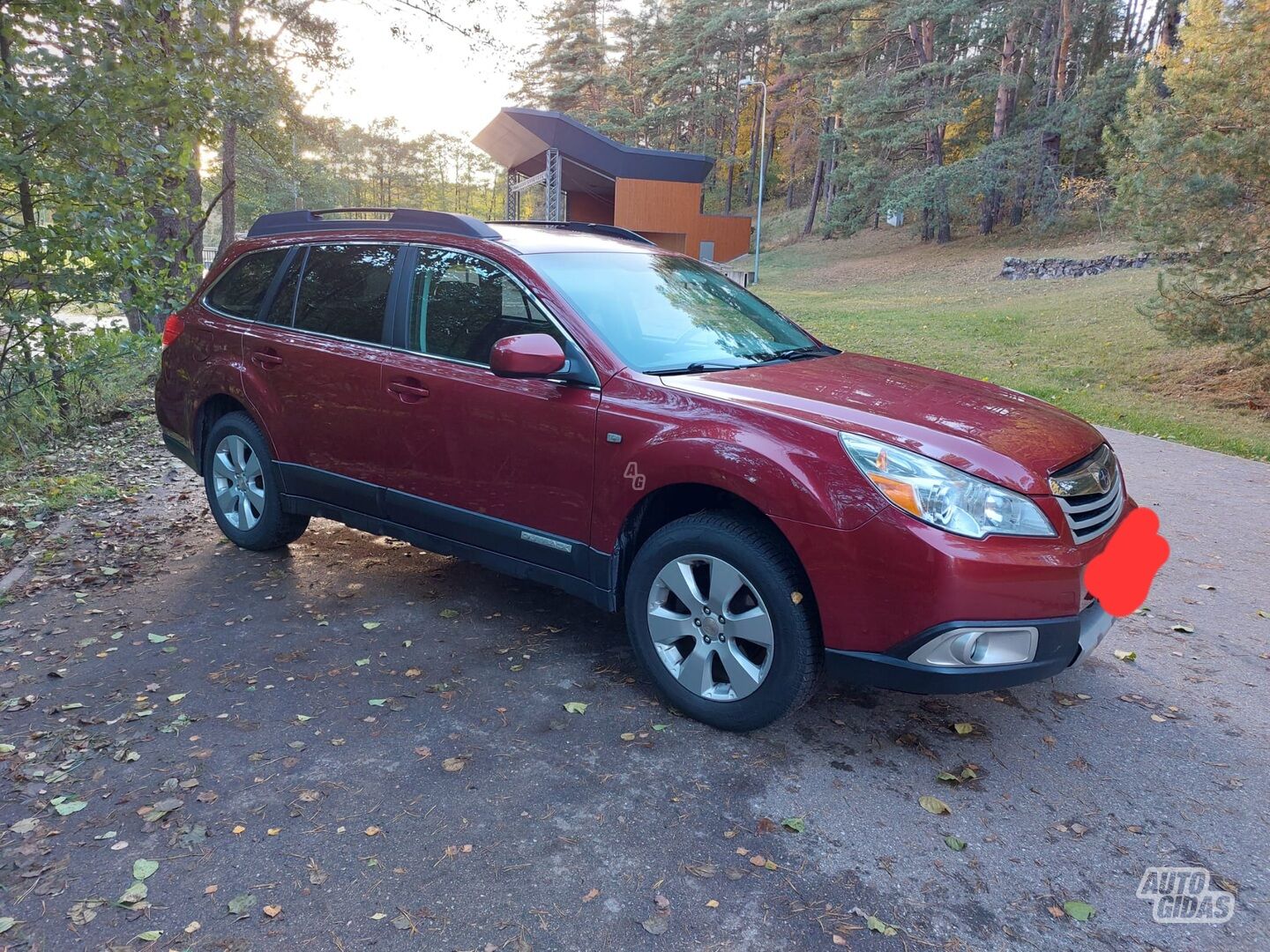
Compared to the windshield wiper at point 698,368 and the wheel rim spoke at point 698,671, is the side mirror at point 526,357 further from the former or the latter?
the wheel rim spoke at point 698,671

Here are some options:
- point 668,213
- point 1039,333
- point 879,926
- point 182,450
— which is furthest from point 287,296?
point 668,213

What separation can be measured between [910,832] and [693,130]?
6341cm

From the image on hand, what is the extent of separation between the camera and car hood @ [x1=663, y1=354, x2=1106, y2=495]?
303 cm

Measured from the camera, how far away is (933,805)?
9.93 ft

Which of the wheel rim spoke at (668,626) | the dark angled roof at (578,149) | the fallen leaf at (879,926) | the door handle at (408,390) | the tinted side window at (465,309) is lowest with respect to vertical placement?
the fallen leaf at (879,926)

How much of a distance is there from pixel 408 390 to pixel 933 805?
287 cm

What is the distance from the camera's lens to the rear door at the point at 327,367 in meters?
4.46

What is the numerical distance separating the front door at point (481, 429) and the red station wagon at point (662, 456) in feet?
0.04

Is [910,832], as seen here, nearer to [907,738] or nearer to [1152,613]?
[907,738]

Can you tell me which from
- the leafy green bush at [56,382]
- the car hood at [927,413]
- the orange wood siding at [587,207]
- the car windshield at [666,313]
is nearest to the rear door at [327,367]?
the car windshield at [666,313]

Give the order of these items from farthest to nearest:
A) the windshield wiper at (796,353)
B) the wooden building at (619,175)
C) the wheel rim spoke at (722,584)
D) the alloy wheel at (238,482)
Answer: the wooden building at (619,175) < the alloy wheel at (238,482) < the windshield wiper at (796,353) < the wheel rim spoke at (722,584)

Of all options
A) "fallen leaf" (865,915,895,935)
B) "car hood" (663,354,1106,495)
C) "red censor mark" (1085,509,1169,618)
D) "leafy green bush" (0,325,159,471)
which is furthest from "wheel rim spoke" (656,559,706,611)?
"leafy green bush" (0,325,159,471)

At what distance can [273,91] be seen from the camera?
9.56m

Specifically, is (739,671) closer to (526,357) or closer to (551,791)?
(551,791)
